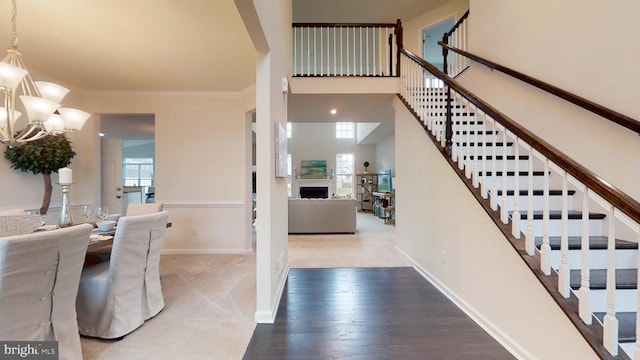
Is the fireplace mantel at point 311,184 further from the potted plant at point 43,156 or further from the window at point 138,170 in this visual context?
the potted plant at point 43,156

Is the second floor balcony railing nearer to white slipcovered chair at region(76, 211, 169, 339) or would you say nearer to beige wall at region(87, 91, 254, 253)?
beige wall at region(87, 91, 254, 253)

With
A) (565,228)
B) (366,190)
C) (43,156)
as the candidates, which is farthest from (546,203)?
(366,190)

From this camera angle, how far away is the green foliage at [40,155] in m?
3.16

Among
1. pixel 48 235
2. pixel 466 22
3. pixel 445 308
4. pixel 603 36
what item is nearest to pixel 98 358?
pixel 48 235

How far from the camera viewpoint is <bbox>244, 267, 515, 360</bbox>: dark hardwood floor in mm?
1813

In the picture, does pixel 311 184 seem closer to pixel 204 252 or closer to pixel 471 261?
pixel 204 252

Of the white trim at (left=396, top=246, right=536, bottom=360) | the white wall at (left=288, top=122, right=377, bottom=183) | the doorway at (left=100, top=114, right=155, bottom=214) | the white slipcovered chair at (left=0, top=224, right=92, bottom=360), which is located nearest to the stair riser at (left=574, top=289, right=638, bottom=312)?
the white trim at (left=396, top=246, right=536, bottom=360)

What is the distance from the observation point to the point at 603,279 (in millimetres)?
1618

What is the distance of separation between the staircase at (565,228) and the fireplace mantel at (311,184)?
8818 mm

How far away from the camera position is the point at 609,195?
1146 mm

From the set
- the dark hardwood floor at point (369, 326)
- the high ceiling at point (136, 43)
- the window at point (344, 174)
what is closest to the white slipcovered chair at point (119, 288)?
the dark hardwood floor at point (369, 326)

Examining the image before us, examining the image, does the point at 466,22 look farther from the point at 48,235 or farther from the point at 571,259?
the point at 48,235

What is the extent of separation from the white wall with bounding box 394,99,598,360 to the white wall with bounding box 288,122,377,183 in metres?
8.22

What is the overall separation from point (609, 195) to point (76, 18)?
13.0 feet
